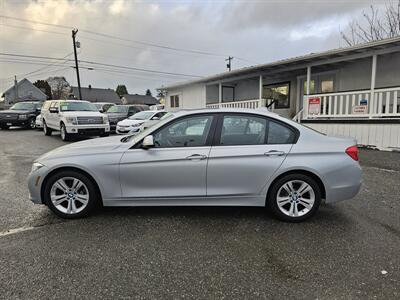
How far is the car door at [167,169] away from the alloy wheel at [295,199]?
3.43 ft

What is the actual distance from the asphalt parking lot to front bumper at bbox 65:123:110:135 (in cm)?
769

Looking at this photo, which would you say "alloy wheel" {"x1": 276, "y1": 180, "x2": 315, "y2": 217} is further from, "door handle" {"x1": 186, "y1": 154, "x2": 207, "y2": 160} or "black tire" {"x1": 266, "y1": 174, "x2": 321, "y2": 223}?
"door handle" {"x1": 186, "y1": 154, "x2": 207, "y2": 160}

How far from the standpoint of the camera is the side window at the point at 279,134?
12.6 feet

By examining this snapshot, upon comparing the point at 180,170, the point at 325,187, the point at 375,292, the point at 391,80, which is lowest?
the point at 375,292

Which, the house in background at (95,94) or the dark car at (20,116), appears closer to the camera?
the dark car at (20,116)

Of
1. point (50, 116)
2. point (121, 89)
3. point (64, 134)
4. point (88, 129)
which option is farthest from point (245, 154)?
point (121, 89)

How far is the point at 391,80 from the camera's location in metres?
10.8

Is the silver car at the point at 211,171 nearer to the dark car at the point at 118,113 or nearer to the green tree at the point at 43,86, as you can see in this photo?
the dark car at the point at 118,113

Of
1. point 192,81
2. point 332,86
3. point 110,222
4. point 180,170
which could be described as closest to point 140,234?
point 110,222

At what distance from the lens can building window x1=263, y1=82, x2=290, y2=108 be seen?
1497cm

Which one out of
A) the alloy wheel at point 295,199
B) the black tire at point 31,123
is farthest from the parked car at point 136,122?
the black tire at point 31,123

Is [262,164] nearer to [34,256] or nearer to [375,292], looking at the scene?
[375,292]

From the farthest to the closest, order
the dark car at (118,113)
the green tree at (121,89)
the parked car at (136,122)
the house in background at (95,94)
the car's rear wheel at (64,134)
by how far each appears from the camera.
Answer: the green tree at (121,89) → the house in background at (95,94) → the dark car at (118,113) → the parked car at (136,122) → the car's rear wheel at (64,134)

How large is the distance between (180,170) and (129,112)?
13.7m
